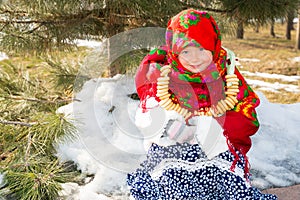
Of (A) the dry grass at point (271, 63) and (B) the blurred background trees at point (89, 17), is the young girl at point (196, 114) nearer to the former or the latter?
(B) the blurred background trees at point (89, 17)

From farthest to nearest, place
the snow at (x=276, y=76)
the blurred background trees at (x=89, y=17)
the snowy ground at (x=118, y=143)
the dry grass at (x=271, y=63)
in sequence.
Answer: the snow at (x=276, y=76), the dry grass at (x=271, y=63), the blurred background trees at (x=89, y=17), the snowy ground at (x=118, y=143)

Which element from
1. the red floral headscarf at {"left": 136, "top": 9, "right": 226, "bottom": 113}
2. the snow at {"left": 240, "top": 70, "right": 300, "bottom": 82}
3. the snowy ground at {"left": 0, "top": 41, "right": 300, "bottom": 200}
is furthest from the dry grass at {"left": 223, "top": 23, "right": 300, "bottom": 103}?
the red floral headscarf at {"left": 136, "top": 9, "right": 226, "bottom": 113}

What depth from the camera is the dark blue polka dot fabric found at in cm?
117

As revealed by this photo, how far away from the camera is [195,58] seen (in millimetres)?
1073

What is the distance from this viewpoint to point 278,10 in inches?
67.2

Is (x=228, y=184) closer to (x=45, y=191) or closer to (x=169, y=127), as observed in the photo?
(x=169, y=127)

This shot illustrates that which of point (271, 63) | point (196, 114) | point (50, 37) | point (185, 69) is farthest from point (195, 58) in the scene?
point (271, 63)

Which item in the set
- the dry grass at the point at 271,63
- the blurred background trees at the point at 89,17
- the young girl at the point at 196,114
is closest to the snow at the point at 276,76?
the dry grass at the point at 271,63

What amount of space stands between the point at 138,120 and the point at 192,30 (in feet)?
1.15

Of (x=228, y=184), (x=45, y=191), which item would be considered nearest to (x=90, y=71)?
(x=45, y=191)

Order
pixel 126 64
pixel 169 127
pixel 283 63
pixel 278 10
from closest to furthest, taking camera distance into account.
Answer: pixel 169 127
pixel 278 10
pixel 126 64
pixel 283 63

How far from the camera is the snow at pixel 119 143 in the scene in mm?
1558

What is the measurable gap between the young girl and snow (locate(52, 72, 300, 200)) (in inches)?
14.1

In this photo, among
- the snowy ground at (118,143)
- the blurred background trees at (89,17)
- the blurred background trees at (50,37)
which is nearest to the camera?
the blurred background trees at (50,37)
